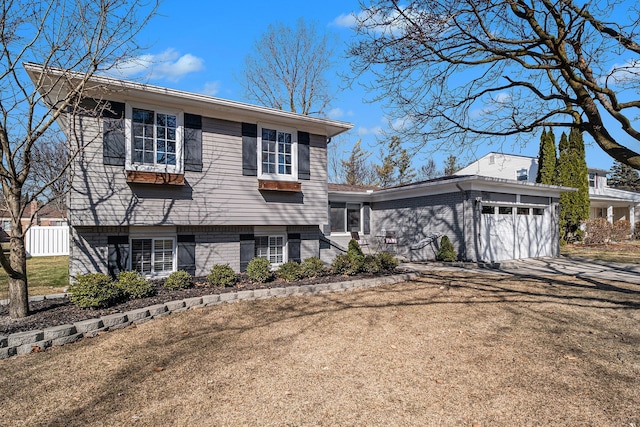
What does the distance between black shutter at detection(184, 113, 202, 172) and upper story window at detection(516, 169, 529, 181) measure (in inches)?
858

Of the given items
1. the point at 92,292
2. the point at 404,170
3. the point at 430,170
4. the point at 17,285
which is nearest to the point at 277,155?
the point at 92,292

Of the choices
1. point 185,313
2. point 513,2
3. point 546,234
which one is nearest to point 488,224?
point 546,234

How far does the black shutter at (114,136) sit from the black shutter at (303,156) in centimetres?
425

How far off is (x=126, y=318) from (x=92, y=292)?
82 cm

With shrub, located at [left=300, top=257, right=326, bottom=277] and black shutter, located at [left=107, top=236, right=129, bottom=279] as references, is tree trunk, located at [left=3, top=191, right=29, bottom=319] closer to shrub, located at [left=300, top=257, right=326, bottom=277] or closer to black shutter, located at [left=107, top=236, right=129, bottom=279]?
black shutter, located at [left=107, top=236, right=129, bottom=279]

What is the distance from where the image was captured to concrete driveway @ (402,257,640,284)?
382 inches

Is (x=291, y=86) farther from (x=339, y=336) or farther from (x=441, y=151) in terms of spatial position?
(x=339, y=336)

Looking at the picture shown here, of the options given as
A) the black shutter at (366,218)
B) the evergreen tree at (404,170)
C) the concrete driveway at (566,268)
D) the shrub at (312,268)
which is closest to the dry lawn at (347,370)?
the shrub at (312,268)

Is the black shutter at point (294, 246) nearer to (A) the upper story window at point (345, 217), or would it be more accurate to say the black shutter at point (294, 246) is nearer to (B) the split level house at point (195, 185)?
(B) the split level house at point (195, 185)

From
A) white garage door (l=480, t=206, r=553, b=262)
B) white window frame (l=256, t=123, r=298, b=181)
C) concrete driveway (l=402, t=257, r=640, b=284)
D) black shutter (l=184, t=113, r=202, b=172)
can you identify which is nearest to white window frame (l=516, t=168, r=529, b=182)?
white garage door (l=480, t=206, r=553, b=262)

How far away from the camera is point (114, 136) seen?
754 cm

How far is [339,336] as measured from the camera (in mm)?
4883

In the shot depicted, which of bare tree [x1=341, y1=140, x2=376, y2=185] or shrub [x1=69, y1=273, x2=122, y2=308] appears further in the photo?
bare tree [x1=341, y1=140, x2=376, y2=185]

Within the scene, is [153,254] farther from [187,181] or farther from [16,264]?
[16,264]
